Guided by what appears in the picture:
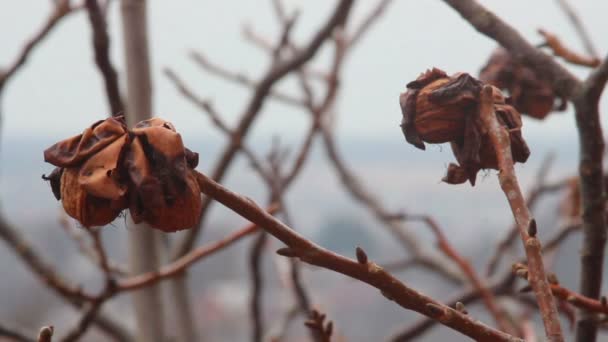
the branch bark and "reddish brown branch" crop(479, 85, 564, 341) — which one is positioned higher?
"reddish brown branch" crop(479, 85, 564, 341)

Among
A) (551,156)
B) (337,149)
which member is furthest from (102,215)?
(337,149)

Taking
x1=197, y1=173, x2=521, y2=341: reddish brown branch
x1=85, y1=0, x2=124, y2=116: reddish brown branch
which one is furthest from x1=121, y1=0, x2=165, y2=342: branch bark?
x1=197, y1=173, x2=521, y2=341: reddish brown branch

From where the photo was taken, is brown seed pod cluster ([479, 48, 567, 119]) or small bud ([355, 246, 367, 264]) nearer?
small bud ([355, 246, 367, 264])

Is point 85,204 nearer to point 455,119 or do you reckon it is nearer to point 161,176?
point 161,176

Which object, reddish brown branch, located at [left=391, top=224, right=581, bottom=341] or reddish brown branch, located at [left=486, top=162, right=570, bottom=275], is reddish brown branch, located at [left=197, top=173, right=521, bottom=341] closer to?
reddish brown branch, located at [left=391, top=224, right=581, bottom=341]

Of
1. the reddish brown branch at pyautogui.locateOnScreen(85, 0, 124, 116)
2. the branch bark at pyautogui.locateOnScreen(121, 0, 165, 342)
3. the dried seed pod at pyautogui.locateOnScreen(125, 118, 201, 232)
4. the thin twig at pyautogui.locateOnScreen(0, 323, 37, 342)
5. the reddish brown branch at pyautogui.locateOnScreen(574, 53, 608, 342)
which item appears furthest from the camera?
the branch bark at pyautogui.locateOnScreen(121, 0, 165, 342)

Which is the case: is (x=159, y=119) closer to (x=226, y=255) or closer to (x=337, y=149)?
(x=337, y=149)
